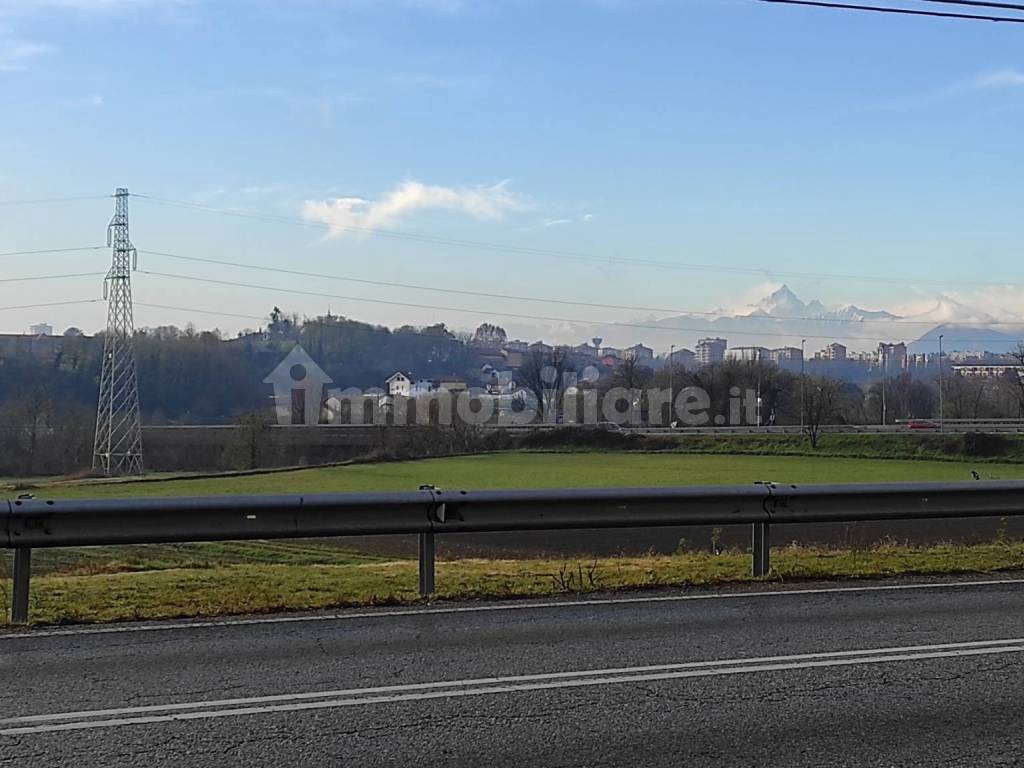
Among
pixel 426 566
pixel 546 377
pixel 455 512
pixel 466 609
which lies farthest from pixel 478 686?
pixel 546 377

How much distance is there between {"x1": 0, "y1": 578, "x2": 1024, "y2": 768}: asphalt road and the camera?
5211mm

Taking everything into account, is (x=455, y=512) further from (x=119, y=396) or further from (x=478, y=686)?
(x=119, y=396)

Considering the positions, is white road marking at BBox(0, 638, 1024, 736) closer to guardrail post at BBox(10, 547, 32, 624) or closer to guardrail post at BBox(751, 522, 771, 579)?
guardrail post at BBox(10, 547, 32, 624)

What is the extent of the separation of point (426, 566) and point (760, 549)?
3.28m

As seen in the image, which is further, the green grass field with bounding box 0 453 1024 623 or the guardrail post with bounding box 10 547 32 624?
the green grass field with bounding box 0 453 1024 623

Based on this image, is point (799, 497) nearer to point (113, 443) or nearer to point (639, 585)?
point (639, 585)

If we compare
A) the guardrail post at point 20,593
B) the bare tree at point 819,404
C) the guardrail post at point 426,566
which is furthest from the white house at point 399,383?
the guardrail post at point 20,593

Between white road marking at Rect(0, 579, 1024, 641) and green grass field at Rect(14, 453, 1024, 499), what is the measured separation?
28.4 meters

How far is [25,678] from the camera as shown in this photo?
257 inches

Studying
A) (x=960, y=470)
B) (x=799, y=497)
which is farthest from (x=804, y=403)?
(x=799, y=497)

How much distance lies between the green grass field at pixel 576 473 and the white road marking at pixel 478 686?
30.8 m

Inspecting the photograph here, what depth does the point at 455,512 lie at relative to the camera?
383 inches

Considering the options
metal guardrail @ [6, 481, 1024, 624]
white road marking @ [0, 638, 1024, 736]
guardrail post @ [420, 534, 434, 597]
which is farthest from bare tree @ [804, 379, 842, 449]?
white road marking @ [0, 638, 1024, 736]

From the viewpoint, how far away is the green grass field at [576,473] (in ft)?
148
